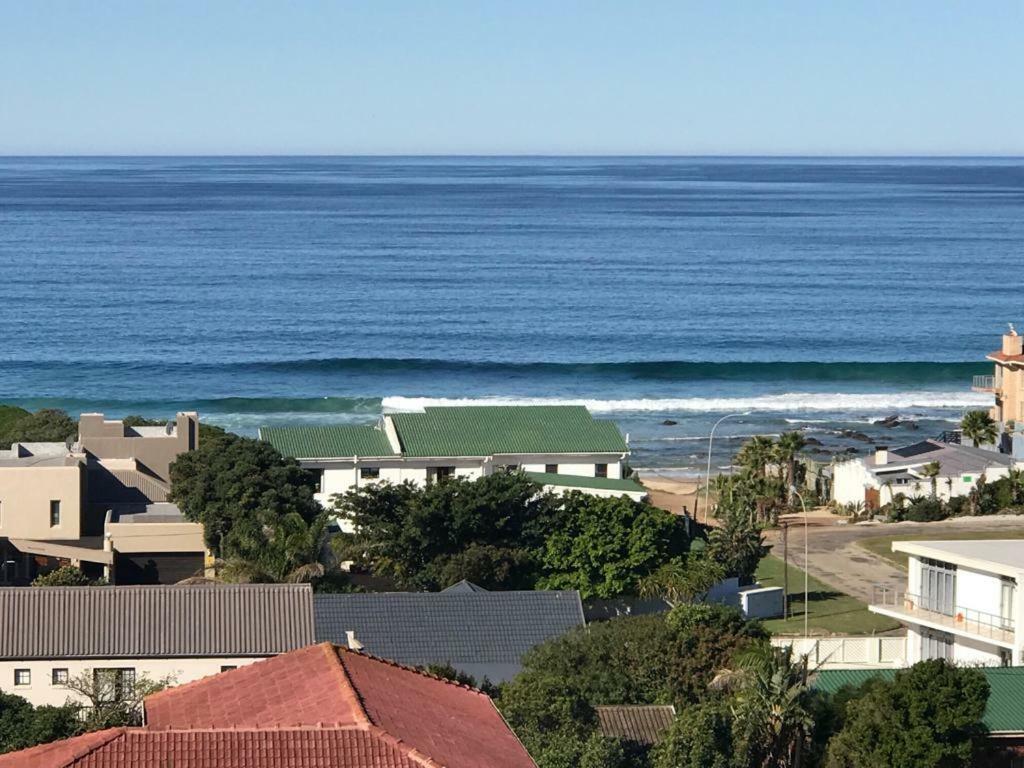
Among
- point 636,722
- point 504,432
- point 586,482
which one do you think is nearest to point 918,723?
point 636,722

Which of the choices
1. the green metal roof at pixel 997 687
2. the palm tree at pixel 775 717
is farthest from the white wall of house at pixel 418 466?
the palm tree at pixel 775 717

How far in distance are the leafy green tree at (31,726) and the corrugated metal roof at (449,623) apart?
6757mm

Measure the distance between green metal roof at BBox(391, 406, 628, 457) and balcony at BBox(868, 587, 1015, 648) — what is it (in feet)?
60.5

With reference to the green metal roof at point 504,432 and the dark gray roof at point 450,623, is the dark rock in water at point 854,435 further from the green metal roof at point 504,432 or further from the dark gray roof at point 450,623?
the dark gray roof at point 450,623

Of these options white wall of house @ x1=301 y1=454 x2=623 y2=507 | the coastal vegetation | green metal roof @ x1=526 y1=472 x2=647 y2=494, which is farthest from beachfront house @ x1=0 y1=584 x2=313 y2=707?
white wall of house @ x1=301 y1=454 x2=623 y2=507

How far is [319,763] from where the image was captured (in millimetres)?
14469

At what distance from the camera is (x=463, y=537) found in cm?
3903

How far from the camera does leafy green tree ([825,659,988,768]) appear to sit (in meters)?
22.1

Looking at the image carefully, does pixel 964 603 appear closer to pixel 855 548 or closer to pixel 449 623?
pixel 449 623

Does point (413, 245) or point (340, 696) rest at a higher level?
point (413, 245)

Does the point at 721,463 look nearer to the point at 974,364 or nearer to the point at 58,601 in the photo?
the point at 974,364

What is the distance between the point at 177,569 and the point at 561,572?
31.0 ft

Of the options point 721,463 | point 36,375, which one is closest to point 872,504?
point 721,463

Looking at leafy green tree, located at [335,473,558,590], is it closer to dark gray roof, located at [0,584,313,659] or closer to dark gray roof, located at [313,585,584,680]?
dark gray roof, located at [313,585,584,680]
